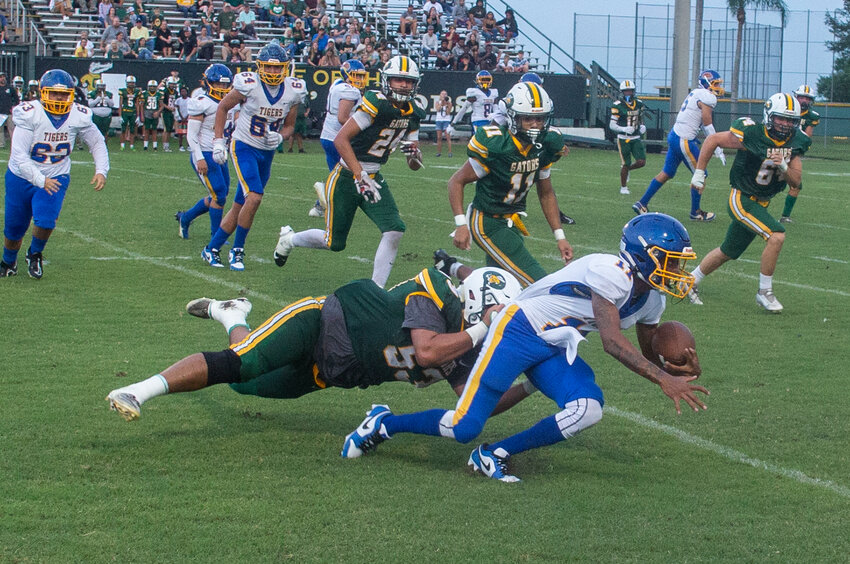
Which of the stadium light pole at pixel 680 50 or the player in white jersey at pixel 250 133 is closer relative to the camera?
the player in white jersey at pixel 250 133

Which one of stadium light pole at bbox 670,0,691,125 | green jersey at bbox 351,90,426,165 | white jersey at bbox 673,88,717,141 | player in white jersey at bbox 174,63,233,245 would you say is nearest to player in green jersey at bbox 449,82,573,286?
green jersey at bbox 351,90,426,165

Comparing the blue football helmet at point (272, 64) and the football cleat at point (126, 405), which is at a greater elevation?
the blue football helmet at point (272, 64)

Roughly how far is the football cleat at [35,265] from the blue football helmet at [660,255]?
19.2ft

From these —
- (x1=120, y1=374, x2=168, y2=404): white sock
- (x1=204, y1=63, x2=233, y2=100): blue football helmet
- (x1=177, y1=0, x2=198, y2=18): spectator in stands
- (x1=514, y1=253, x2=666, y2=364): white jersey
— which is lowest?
(x1=120, y1=374, x2=168, y2=404): white sock

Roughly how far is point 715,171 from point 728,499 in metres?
17.6

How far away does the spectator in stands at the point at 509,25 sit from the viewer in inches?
1215

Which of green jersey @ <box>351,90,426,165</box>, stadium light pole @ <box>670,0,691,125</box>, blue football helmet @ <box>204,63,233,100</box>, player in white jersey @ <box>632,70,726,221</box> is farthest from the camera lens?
stadium light pole @ <box>670,0,691,125</box>

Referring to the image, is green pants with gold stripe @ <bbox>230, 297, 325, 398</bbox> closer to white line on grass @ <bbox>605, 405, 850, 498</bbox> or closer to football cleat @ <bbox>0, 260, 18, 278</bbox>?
white line on grass @ <bbox>605, 405, 850, 498</bbox>

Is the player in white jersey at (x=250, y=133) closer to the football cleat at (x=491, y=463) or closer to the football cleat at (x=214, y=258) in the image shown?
the football cleat at (x=214, y=258)

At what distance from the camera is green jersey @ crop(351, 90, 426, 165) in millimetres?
7742

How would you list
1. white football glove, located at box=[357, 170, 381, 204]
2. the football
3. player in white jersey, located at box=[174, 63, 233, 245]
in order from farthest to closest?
1. player in white jersey, located at box=[174, 63, 233, 245]
2. white football glove, located at box=[357, 170, 381, 204]
3. the football

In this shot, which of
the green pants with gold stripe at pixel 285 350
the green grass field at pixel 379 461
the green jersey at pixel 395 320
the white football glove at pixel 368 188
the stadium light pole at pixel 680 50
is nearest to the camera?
the green grass field at pixel 379 461

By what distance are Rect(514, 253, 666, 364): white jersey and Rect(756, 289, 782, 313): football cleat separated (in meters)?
3.97

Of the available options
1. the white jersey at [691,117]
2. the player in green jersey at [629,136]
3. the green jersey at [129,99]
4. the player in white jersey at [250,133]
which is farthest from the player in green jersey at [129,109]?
the player in white jersey at [250,133]
